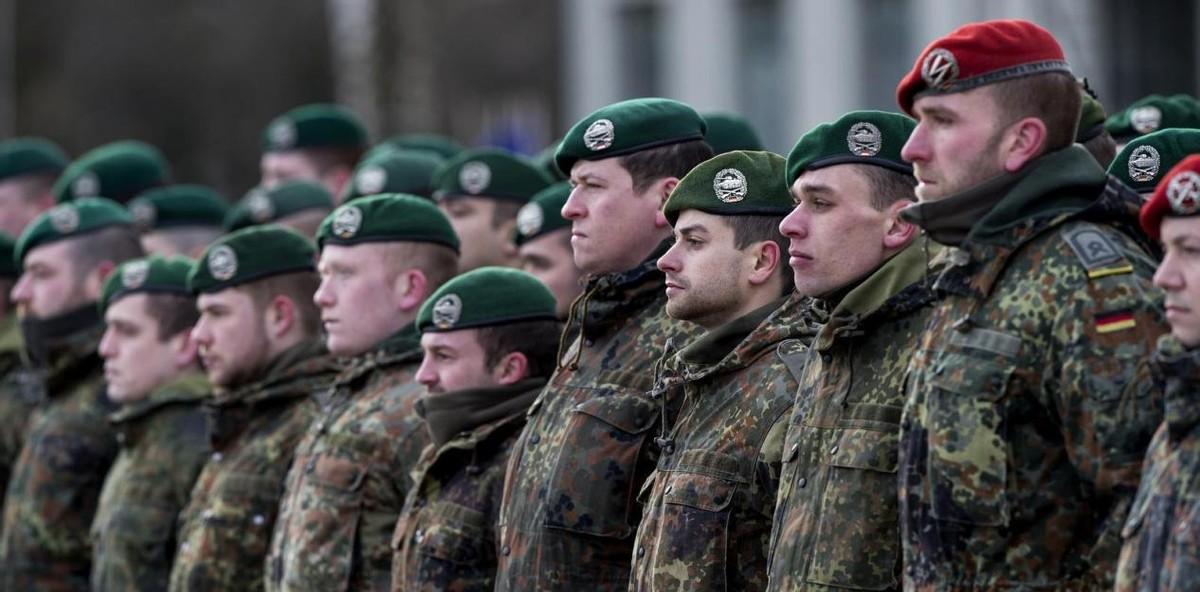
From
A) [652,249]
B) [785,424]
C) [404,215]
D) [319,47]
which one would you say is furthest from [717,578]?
[319,47]

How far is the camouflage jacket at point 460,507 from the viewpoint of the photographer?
6477 mm

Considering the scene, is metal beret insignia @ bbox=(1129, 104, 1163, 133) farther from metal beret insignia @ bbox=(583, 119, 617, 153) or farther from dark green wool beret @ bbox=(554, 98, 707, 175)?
metal beret insignia @ bbox=(583, 119, 617, 153)

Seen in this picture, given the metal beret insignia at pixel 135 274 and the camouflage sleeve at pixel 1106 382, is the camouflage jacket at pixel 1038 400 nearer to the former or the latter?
the camouflage sleeve at pixel 1106 382

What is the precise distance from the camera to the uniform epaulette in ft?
14.2

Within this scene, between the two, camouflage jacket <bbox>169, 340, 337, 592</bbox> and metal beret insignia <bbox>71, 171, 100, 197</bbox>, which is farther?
metal beret insignia <bbox>71, 171, 100, 197</bbox>

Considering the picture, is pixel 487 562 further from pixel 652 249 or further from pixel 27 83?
pixel 27 83

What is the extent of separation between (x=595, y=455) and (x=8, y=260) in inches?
238

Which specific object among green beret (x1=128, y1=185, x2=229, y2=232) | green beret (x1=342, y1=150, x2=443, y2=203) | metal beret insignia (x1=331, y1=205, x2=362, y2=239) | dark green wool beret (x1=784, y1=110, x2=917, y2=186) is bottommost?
green beret (x1=128, y1=185, x2=229, y2=232)

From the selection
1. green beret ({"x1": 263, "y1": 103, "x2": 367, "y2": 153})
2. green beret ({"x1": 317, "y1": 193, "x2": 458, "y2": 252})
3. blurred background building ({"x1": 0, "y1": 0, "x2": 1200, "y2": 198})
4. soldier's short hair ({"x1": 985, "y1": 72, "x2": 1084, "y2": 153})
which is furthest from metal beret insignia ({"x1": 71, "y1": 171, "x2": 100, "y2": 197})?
soldier's short hair ({"x1": 985, "y1": 72, "x2": 1084, "y2": 153})

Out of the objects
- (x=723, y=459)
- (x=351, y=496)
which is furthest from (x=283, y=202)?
(x=723, y=459)

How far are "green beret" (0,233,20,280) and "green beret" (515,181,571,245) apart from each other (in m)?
4.09

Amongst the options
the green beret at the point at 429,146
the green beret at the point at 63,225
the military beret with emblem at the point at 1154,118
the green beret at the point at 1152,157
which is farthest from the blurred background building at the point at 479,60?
the green beret at the point at 1152,157

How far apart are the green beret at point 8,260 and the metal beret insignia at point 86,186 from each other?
2.69ft

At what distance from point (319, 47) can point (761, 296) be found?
31.3 m
